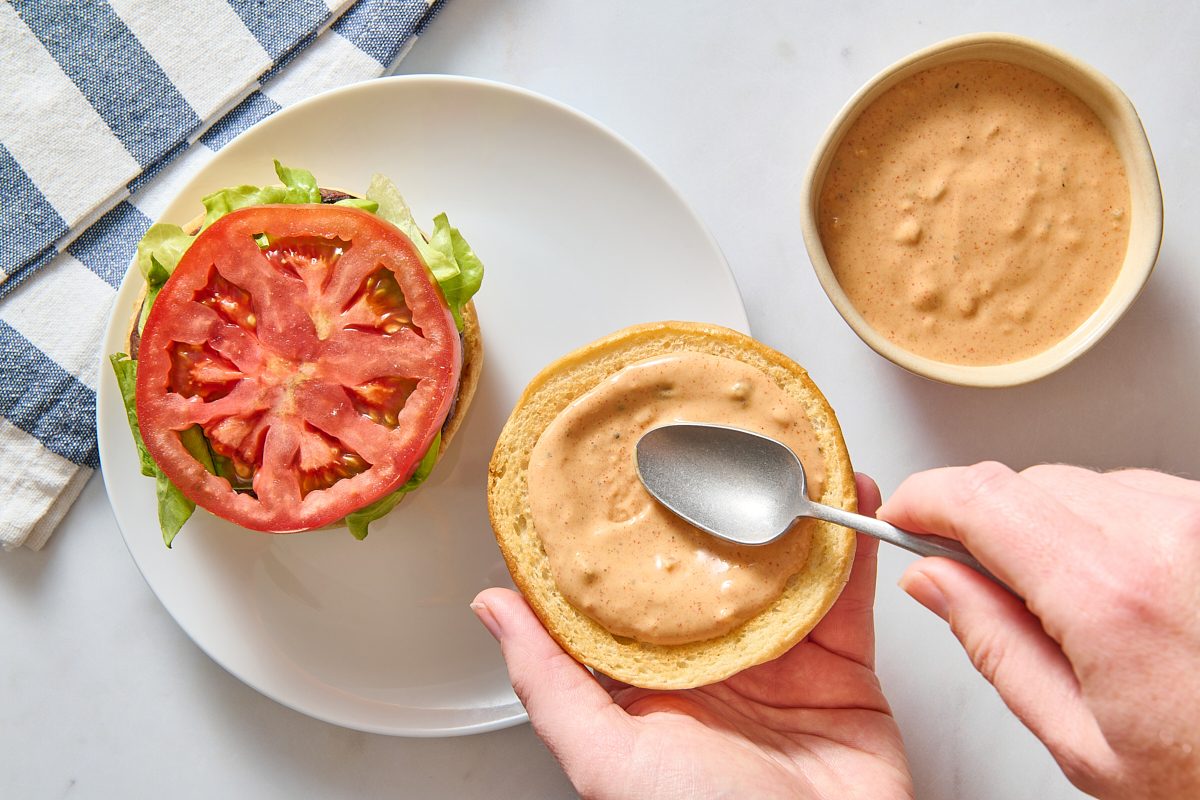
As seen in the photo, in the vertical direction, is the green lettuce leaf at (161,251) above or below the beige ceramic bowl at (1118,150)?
above

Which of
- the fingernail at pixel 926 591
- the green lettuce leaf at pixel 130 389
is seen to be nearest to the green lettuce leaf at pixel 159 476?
the green lettuce leaf at pixel 130 389

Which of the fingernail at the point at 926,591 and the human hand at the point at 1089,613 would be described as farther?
the fingernail at the point at 926,591

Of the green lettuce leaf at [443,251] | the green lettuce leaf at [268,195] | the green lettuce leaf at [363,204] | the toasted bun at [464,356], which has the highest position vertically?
the green lettuce leaf at [268,195]

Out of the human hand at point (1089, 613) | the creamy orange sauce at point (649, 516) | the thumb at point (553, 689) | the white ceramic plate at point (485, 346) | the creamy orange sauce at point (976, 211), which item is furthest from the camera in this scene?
the white ceramic plate at point (485, 346)

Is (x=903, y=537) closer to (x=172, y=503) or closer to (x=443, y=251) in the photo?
(x=443, y=251)

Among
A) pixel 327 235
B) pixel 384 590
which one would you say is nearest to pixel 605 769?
pixel 384 590

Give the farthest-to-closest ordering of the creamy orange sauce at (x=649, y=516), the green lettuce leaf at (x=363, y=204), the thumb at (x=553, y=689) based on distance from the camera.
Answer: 1. the green lettuce leaf at (x=363, y=204)
2. the creamy orange sauce at (x=649, y=516)
3. the thumb at (x=553, y=689)

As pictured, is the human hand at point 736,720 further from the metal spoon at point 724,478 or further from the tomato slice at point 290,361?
the tomato slice at point 290,361
